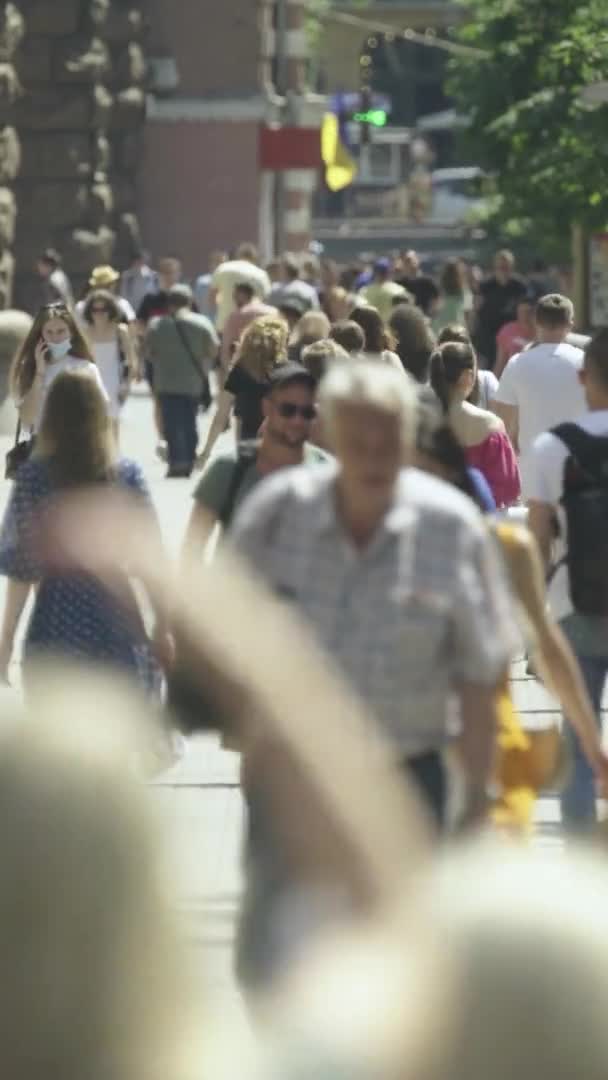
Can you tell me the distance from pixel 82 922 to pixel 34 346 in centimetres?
1271

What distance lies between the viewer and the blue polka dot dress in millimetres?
7930

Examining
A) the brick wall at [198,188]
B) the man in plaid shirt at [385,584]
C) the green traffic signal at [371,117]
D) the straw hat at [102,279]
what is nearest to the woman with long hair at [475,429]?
the man in plaid shirt at [385,584]

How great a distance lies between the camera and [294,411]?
7.38 meters

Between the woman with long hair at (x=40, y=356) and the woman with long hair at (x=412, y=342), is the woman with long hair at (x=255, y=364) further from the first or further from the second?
the woman with long hair at (x=40, y=356)

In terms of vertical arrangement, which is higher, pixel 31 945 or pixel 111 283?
pixel 111 283

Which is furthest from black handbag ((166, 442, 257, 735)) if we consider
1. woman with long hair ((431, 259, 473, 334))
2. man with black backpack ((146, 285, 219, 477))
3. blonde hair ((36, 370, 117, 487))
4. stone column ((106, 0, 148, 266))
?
stone column ((106, 0, 148, 266))

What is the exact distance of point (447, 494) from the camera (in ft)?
16.8

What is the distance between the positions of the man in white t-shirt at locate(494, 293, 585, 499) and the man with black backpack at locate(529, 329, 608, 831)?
458 centimetres

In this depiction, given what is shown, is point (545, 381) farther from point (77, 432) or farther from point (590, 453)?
point (77, 432)

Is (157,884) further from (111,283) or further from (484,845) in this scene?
(111,283)

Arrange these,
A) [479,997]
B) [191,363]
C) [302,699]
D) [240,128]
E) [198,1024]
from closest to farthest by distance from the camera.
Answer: [479,997]
[198,1024]
[302,699]
[191,363]
[240,128]

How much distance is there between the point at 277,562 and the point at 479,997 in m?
2.90

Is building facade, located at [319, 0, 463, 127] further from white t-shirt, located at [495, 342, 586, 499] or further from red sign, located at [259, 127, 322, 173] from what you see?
white t-shirt, located at [495, 342, 586, 499]

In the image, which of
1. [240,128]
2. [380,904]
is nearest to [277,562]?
[380,904]
